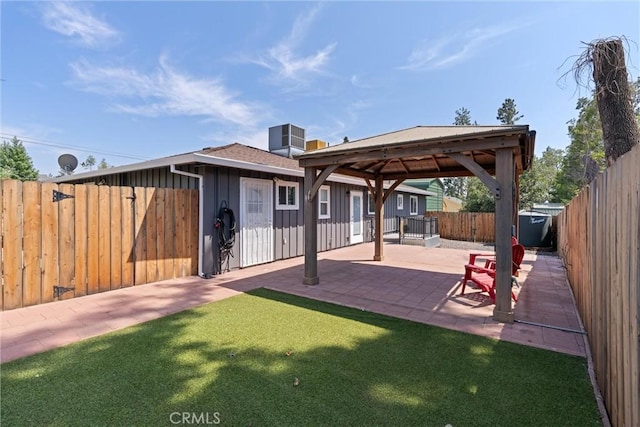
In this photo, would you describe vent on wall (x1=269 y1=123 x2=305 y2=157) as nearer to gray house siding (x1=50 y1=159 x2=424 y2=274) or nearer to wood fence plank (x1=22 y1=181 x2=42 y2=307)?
gray house siding (x1=50 y1=159 x2=424 y2=274)

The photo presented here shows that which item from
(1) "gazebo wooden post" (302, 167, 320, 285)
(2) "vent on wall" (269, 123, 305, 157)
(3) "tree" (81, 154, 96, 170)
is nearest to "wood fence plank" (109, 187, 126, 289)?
(1) "gazebo wooden post" (302, 167, 320, 285)

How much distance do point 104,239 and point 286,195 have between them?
15.4 ft

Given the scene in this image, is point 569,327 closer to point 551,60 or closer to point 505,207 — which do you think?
point 505,207

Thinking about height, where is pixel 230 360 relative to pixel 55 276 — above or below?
below

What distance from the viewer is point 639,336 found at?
142 centimetres

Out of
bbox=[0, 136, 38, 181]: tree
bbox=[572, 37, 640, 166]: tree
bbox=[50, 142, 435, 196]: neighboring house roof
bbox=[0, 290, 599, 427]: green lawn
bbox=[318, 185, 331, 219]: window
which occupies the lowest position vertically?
A: bbox=[0, 290, 599, 427]: green lawn

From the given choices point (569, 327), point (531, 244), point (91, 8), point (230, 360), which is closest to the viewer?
point (230, 360)

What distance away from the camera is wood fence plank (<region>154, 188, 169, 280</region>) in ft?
20.0

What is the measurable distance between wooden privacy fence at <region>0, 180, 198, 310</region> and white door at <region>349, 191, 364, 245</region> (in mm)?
7176

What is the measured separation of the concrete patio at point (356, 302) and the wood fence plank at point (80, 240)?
280 millimetres

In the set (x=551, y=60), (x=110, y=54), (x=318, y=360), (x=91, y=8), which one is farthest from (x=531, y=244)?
(x=110, y=54)

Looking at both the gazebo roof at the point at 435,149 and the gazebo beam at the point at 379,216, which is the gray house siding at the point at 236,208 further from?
the gazebo beam at the point at 379,216

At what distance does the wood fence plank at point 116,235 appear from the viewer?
548 cm

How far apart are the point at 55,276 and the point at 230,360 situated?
384 centimetres
